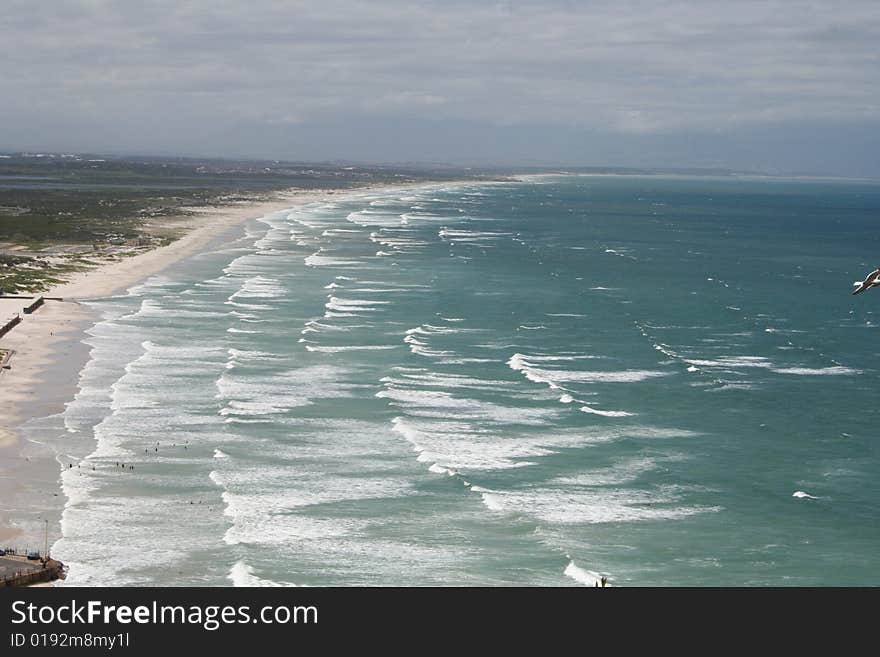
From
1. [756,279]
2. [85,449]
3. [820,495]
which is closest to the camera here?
[820,495]

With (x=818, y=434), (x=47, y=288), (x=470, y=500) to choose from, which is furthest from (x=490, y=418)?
(x=47, y=288)

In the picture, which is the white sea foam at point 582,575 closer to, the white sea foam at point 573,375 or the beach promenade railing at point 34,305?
the white sea foam at point 573,375

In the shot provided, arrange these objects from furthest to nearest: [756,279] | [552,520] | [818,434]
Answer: [756,279] → [818,434] → [552,520]

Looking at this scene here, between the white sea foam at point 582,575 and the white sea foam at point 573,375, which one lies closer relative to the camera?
the white sea foam at point 582,575

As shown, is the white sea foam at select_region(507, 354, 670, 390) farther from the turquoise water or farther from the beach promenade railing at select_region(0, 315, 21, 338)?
the beach promenade railing at select_region(0, 315, 21, 338)

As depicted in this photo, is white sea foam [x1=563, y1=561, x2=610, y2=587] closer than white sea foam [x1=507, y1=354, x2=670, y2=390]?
Yes

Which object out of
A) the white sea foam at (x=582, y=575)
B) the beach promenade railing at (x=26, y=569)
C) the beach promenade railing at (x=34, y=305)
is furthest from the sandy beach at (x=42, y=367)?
the white sea foam at (x=582, y=575)

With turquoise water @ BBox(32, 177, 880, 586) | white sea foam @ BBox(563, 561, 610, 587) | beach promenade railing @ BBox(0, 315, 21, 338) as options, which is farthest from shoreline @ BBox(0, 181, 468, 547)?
white sea foam @ BBox(563, 561, 610, 587)
